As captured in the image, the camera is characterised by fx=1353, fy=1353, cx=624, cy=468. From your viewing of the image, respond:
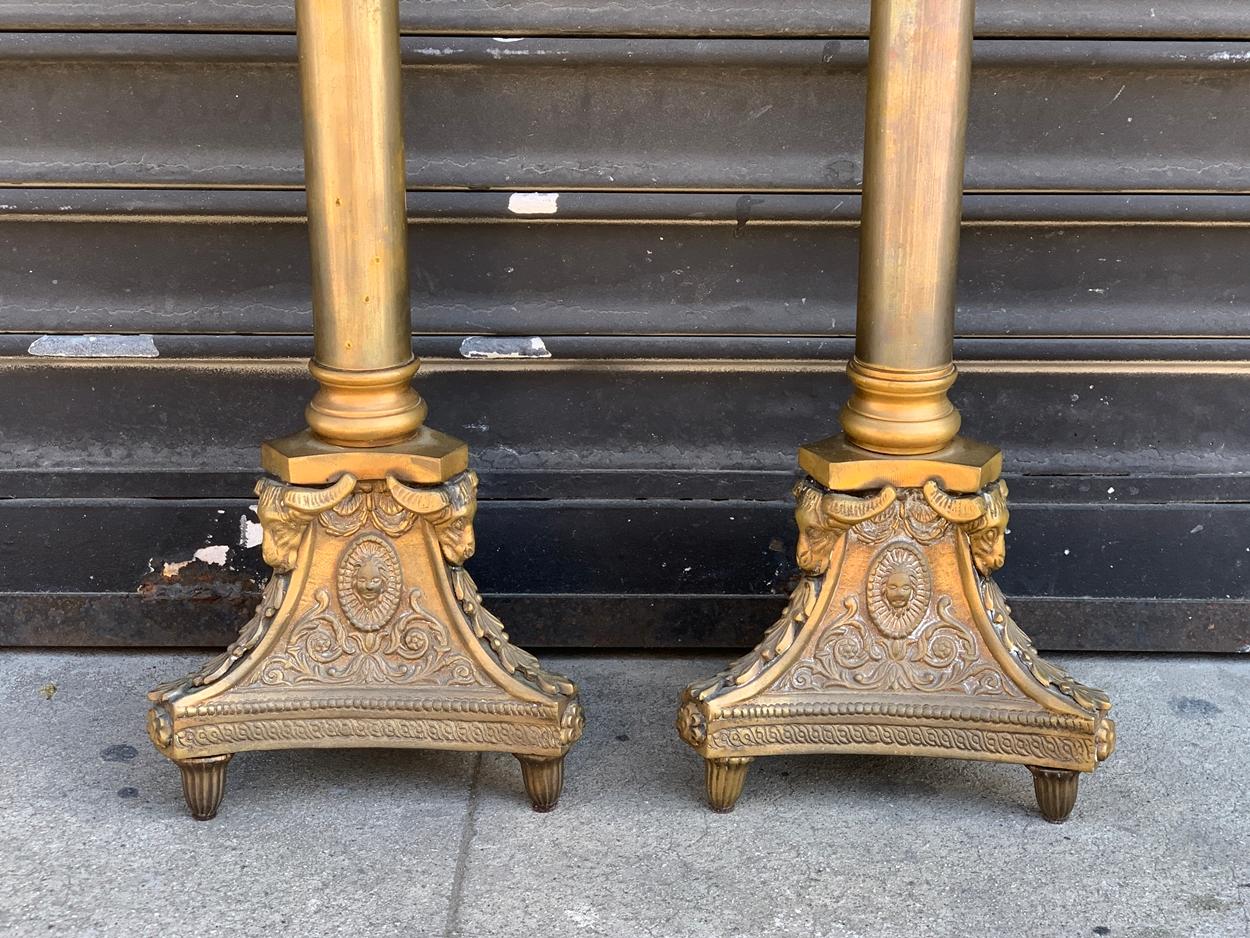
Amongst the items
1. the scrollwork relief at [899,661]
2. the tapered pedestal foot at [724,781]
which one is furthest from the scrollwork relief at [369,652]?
the scrollwork relief at [899,661]

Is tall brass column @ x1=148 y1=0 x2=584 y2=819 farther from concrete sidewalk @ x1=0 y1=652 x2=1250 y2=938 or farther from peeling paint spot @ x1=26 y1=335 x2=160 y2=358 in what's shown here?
peeling paint spot @ x1=26 y1=335 x2=160 y2=358

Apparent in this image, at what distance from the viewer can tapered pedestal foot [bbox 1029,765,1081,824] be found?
174cm

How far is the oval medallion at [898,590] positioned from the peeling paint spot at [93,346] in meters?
1.22

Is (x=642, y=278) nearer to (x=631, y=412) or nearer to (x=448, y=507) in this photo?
(x=631, y=412)

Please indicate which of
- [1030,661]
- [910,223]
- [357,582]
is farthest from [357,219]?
[1030,661]

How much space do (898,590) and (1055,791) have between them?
334 millimetres

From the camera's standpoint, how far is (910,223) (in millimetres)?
1668

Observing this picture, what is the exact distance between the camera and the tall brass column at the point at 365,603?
5.64 ft

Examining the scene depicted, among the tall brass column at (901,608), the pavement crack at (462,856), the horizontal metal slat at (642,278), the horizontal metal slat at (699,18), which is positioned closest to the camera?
the pavement crack at (462,856)

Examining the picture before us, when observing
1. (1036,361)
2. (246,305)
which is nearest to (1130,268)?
(1036,361)

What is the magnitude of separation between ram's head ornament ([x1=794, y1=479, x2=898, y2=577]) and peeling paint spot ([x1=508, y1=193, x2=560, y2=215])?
667mm

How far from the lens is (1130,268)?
2.19 meters

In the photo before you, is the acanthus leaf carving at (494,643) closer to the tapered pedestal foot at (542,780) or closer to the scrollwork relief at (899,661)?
the tapered pedestal foot at (542,780)

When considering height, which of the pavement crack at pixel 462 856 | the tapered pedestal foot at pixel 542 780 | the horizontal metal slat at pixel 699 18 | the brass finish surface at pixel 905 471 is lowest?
the pavement crack at pixel 462 856
